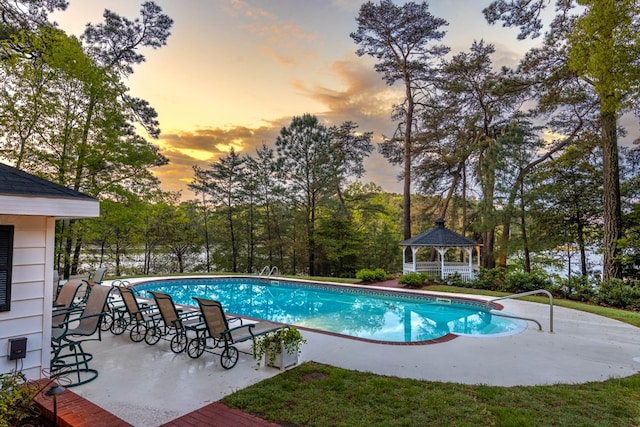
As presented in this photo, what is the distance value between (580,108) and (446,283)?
9.41 m

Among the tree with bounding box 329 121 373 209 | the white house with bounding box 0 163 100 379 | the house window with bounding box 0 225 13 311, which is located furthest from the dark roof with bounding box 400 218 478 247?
the house window with bounding box 0 225 13 311

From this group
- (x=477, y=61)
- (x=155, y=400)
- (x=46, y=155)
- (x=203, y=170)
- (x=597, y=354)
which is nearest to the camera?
(x=155, y=400)

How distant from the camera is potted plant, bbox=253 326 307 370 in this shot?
4289mm

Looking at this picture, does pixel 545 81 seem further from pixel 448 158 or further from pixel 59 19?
pixel 59 19

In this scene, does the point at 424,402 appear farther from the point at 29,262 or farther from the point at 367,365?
the point at 29,262

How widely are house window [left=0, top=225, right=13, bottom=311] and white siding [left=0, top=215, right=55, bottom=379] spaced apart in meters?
0.04

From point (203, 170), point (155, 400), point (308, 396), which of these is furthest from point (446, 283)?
point (203, 170)

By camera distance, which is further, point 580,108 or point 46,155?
point 580,108

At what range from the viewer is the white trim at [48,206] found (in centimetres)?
314

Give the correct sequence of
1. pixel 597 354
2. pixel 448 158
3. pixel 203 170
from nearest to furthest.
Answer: pixel 597 354 < pixel 448 158 < pixel 203 170

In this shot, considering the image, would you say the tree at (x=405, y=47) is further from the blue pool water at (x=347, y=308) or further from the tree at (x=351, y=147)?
the blue pool water at (x=347, y=308)

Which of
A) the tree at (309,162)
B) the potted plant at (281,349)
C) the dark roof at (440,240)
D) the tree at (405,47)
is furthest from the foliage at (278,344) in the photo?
the tree at (309,162)

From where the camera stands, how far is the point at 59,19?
1146cm

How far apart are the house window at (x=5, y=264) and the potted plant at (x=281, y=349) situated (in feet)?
9.04
